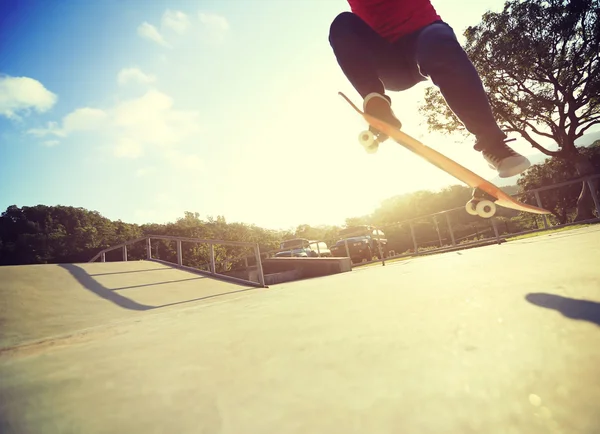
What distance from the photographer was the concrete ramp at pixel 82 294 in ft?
8.47

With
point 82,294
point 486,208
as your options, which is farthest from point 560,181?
point 82,294

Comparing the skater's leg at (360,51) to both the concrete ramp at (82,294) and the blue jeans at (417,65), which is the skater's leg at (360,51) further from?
the concrete ramp at (82,294)

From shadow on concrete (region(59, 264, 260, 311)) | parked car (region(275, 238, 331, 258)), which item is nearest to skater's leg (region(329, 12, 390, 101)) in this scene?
shadow on concrete (region(59, 264, 260, 311))

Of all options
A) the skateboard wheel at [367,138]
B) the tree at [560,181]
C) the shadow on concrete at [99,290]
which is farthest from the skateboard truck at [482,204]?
the tree at [560,181]

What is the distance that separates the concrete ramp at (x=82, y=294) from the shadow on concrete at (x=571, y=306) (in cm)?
242

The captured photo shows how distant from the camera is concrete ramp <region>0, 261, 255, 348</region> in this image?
102 inches

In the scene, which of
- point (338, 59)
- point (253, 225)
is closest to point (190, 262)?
point (253, 225)

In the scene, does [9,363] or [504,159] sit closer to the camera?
[9,363]

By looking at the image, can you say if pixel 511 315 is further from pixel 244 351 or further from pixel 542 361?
pixel 244 351

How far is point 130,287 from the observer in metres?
4.73

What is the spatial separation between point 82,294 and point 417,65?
14.9 ft

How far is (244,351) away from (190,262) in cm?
2659

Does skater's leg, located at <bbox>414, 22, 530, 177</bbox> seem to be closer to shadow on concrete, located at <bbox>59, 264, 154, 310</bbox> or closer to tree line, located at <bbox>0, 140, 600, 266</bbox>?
shadow on concrete, located at <bbox>59, 264, 154, 310</bbox>

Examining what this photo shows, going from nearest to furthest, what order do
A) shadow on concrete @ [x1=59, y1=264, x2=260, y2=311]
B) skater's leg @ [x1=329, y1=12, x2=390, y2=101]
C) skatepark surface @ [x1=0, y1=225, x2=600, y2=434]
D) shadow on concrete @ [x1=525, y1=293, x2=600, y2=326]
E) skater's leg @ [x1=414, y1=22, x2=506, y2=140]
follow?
skatepark surface @ [x1=0, y1=225, x2=600, y2=434] < shadow on concrete @ [x1=525, y1=293, x2=600, y2=326] < skater's leg @ [x1=414, y1=22, x2=506, y2=140] < skater's leg @ [x1=329, y1=12, x2=390, y2=101] < shadow on concrete @ [x1=59, y1=264, x2=260, y2=311]
